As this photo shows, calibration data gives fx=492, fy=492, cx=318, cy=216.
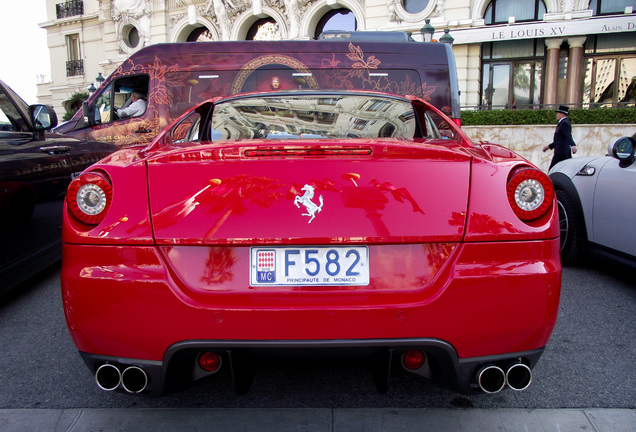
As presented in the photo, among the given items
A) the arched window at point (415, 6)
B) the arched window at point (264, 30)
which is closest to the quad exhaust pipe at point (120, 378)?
the arched window at point (415, 6)

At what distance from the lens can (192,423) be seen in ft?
7.09

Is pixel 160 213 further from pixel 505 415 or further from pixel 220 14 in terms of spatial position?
pixel 220 14

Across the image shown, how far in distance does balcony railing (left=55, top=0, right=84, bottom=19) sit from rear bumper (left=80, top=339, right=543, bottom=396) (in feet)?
106

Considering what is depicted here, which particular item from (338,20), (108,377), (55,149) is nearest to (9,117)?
(55,149)

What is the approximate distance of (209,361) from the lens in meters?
1.89

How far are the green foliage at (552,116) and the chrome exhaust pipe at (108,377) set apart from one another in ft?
51.8

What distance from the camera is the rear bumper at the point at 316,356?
1.72 meters

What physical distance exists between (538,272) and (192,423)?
1.57 meters

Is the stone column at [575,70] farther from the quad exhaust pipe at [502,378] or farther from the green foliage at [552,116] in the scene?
the quad exhaust pipe at [502,378]

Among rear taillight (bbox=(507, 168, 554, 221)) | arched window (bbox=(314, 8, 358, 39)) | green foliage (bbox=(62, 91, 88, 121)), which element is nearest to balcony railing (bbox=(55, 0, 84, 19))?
green foliage (bbox=(62, 91, 88, 121))

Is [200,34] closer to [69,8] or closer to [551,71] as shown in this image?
[69,8]

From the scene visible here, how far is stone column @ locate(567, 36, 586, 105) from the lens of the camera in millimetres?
18797

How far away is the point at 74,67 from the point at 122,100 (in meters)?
24.6

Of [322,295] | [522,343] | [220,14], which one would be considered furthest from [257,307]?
[220,14]
